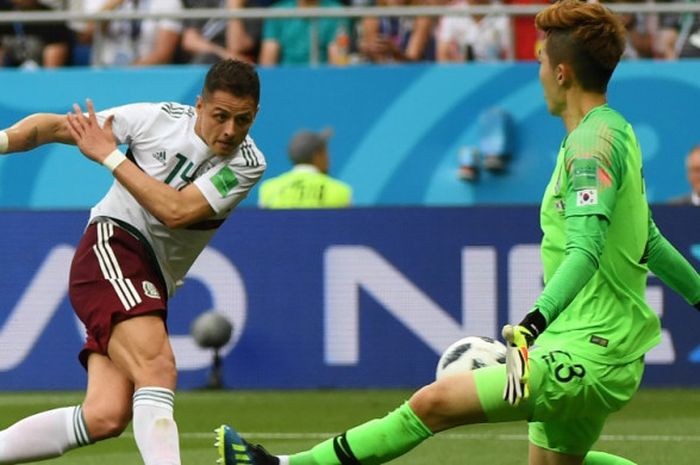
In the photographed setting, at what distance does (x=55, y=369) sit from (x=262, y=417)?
2101 millimetres

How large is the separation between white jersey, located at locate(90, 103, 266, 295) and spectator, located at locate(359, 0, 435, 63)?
7145mm

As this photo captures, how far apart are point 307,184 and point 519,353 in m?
7.73

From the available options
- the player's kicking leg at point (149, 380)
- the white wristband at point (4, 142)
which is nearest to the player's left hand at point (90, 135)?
the white wristband at point (4, 142)

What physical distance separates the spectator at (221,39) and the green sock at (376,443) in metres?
8.30

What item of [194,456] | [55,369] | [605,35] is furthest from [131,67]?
[605,35]

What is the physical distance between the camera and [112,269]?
6.41 metres

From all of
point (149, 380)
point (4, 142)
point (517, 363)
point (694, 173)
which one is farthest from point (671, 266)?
point (694, 173)

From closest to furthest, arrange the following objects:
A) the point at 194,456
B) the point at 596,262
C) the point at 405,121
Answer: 1. the point at 596,262
2. the point at 194,456
3. the point at 405,121

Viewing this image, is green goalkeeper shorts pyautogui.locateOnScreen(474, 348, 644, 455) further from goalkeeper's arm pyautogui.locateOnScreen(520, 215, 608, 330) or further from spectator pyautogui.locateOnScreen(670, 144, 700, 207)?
spectator pyautogui.locateOnScreen(670, 144, 700, 207)

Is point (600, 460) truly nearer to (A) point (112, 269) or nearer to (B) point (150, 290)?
(B) point (150, 290)

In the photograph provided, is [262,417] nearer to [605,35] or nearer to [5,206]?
[5,206]

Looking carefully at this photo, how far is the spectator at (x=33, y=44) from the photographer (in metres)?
14.0

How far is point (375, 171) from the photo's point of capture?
13.8 meters

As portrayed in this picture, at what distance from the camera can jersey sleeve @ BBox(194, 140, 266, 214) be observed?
254 inches
